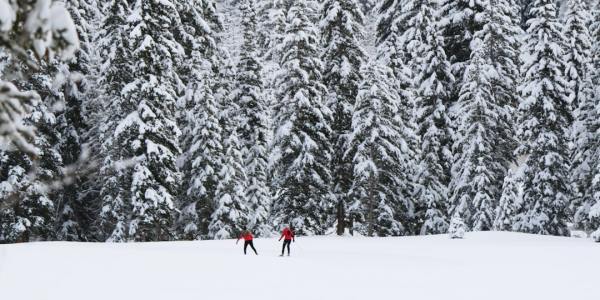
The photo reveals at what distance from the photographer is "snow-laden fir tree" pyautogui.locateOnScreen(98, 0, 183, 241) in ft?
82.9

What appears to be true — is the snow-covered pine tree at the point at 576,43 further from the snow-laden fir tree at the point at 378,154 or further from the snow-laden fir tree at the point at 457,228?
the snow-laden fir tree at the point at 457,228

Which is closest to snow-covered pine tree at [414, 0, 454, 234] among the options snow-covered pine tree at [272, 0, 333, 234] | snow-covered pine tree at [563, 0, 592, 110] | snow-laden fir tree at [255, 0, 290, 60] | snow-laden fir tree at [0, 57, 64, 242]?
snow-covered pine tree at [272, 0, 333, 234]

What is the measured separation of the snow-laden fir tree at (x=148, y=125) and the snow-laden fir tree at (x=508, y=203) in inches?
708

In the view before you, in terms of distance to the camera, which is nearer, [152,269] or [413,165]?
[152,269]

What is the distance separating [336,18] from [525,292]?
22.2m

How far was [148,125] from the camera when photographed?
25.5 m

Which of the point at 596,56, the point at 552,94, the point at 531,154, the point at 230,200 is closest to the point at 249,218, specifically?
the point at 230,200

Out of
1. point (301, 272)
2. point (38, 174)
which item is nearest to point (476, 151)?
point (301, 272)

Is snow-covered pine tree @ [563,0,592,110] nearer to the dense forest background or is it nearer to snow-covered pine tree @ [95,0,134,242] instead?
the dense forest background

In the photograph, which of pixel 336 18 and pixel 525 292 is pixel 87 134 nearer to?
pixel 336 18

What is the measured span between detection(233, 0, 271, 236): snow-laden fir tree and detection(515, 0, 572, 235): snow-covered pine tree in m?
14.2

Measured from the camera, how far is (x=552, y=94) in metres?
31.9

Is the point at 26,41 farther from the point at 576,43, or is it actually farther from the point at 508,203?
the point at 576,43

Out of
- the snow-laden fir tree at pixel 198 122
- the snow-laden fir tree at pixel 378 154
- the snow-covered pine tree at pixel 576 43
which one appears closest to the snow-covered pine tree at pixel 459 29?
the snow-covered pine tree at pixel 576 43
